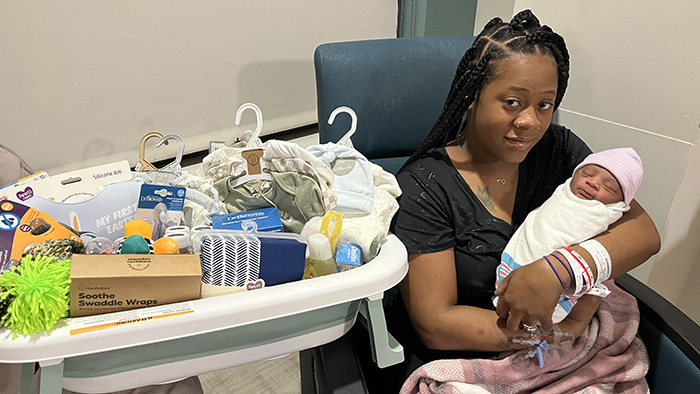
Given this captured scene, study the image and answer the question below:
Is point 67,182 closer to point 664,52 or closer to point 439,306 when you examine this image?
point 439,306

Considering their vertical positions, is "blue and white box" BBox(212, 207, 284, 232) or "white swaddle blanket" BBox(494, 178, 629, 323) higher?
"blue and white box" BBox(212, 207, 284, 232)

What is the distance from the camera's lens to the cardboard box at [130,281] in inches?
26.5

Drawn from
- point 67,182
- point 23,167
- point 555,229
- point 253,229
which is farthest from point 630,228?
point 23,167

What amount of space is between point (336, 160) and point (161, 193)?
0.37m

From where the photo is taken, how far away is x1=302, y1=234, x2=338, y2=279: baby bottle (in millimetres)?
845

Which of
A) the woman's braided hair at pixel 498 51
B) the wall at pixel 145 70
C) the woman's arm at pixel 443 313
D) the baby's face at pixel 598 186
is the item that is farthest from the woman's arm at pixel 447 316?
the wall at pixel 145 70

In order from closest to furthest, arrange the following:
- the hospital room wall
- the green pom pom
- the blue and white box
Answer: the green pom pom, the blue and white box, the hospital room wall

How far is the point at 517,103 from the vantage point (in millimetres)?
985

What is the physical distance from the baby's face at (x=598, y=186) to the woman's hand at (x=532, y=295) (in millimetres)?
198

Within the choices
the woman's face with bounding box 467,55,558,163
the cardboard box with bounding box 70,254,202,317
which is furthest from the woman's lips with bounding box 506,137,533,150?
the cardboard box with bounding box 70,254,202,317

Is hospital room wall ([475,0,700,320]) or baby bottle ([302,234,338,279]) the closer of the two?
baby bottle ([302,234,338,279])

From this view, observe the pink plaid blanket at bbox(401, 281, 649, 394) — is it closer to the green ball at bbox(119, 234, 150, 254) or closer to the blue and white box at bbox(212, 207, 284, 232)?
the blue and white box at bbox(212, 207, 284, 232)

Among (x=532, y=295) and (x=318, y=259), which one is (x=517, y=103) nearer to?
(x=532, y=295)

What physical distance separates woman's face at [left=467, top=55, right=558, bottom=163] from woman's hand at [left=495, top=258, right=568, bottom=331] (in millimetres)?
271
